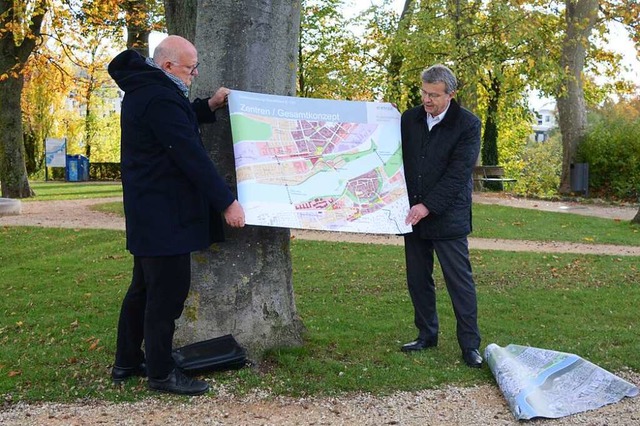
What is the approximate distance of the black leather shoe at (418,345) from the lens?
17.3ft

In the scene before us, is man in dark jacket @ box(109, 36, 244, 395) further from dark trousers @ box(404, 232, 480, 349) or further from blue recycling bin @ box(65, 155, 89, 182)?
blue recycling bin @ box(65, 155, 89, 182)

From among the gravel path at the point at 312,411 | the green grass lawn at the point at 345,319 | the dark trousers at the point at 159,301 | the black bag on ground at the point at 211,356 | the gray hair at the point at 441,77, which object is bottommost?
the gravel path at the point at 312,411

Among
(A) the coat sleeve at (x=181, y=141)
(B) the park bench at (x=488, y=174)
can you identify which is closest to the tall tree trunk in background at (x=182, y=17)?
(A) the coat sleeve at (x=181, y=141)

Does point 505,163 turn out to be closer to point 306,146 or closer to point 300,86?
point 300,86

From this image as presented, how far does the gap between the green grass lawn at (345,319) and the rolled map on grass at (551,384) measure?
0.29 meters

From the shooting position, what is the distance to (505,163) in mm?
37500

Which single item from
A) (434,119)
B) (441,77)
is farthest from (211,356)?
(441,77)

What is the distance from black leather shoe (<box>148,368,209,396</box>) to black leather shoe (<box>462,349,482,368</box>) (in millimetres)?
1874

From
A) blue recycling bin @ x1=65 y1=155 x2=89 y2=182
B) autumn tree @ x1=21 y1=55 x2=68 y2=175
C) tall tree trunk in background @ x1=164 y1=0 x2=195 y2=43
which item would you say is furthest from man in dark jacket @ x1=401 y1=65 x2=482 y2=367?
autumn tree @ x1=21 y1=55 x2=68 y2=175

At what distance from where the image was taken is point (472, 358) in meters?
4.98

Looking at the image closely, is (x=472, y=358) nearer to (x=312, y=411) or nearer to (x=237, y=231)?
(x=312, y=411)

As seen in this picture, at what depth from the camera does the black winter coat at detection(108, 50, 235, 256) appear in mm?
4035

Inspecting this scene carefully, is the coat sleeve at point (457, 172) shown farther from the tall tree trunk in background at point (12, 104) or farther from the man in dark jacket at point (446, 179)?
the tall tree trunk in background at point (12, 104)

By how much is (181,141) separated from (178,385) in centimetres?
153
